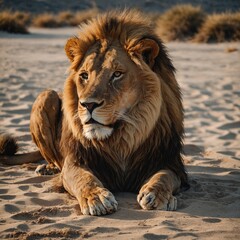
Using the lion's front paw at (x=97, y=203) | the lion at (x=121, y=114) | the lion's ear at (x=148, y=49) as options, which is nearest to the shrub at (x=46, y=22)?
the lion at (x=121, y=114)

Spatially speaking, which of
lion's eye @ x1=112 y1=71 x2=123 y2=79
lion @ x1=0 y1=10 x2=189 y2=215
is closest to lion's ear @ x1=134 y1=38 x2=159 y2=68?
lion @ x1=0 y1=10 x2=189 y2=215

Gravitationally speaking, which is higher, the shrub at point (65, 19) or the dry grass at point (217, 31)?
the shrub at point (65, 19)

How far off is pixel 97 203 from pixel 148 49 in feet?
4.36

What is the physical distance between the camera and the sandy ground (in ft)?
10.6

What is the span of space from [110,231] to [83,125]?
948 mm

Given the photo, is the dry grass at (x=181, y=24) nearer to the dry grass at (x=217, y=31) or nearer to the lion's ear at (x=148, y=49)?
the dry grass at (x=217, y=31)

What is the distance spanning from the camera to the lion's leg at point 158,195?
3.62 meters

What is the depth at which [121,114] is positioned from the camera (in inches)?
153

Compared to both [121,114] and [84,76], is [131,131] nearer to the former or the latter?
[121,114]

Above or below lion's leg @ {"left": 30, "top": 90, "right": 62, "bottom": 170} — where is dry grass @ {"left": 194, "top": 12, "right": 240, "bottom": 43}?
above

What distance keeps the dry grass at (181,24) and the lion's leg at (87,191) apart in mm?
12940

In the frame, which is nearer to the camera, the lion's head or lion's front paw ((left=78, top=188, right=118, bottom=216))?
lion's front paw ((left=78, top=188, right=118, bottom=216))

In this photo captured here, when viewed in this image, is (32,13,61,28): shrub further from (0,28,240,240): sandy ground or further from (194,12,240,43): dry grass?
(0,28,240,240): sandy ground

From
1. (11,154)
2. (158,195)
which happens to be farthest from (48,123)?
(158,195)
